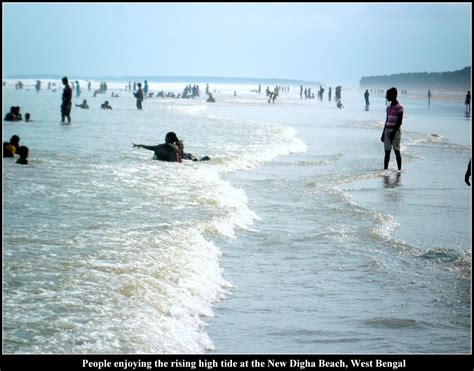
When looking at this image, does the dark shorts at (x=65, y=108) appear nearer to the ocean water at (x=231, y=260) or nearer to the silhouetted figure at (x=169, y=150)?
the silhouetted figure at (x=169, y=150)

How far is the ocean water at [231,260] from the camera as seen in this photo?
5289 millimetres

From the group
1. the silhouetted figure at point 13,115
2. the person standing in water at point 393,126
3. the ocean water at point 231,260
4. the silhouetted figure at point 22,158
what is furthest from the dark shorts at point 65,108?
the person standing in water at point 393,126

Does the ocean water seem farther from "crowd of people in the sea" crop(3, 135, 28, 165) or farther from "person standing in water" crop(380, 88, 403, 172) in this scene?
"person standing in water" crop(380, 88, 403, 172)

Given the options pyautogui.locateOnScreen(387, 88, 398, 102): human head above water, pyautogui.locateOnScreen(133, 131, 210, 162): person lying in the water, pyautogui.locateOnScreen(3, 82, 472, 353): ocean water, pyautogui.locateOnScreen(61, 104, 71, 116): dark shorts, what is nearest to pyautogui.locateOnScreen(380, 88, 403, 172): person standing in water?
pyautogui.locateOnScreen(387, 88, 398, 102): human head above water

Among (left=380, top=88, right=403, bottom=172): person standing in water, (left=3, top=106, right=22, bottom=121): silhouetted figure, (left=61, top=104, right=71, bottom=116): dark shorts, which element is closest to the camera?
(left=380, top=88, right=403, bottom=172): person standing in water

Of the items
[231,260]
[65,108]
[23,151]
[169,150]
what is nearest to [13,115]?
[65,108]

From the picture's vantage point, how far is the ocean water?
17.4 feet

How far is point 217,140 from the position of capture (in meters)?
23.5

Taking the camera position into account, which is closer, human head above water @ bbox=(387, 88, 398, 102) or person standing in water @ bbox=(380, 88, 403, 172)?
human head above water @ bbox=(387, 88, 398, 102)

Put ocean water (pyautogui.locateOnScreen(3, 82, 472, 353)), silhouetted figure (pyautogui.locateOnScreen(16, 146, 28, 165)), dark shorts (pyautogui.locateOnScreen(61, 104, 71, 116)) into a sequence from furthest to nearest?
dark shorts (pyautogui.locateOnScreen(61, 104, 71, 116)) → silhouetted figure (pyautogui.locateOnScreen(16, 146, 28, 165)) → ocean water (pyautogui.locateOnScreen(3, 82, 472, 353))

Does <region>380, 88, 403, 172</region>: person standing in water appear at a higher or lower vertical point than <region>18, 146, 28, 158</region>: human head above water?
higher

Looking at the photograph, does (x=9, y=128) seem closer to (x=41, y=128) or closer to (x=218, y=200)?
(x=41, y=128)

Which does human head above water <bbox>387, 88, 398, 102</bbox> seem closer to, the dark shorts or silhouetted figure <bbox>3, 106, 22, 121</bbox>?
the dark shorts

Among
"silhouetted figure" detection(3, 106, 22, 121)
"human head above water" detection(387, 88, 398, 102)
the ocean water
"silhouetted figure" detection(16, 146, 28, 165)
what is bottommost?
the ocean water
